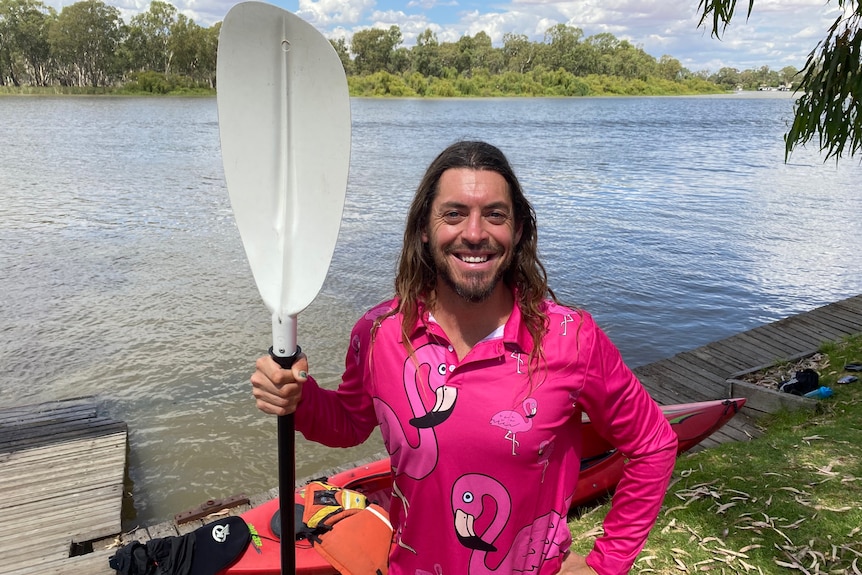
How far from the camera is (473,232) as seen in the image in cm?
172

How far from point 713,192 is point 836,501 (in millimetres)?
17848

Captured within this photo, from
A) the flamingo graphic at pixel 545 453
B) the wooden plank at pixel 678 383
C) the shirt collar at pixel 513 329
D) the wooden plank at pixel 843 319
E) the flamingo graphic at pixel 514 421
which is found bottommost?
the wooden plank at pixel 678 383

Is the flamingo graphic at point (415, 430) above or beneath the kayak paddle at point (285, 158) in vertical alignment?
beneath

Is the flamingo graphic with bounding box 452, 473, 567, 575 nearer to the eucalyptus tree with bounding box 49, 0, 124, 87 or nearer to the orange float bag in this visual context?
the orange float bag

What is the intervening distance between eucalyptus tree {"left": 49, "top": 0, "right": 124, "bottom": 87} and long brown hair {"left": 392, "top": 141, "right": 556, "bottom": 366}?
92694 mm

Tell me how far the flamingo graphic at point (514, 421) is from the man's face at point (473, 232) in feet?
1.03

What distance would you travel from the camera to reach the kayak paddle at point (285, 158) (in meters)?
1.54

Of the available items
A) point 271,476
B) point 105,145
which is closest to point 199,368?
point 271,476

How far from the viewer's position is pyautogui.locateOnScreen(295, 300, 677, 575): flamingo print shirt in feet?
5.25

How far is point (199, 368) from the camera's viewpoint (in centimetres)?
788

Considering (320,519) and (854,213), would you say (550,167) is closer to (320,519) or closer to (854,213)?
(854,213)

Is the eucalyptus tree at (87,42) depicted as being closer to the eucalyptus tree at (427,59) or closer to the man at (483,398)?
the eucalyptus tree at (427,59)

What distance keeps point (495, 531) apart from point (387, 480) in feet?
9.59

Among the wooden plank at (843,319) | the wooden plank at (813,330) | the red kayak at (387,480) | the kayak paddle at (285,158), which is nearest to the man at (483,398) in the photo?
the kayak paddle at (285,158)
